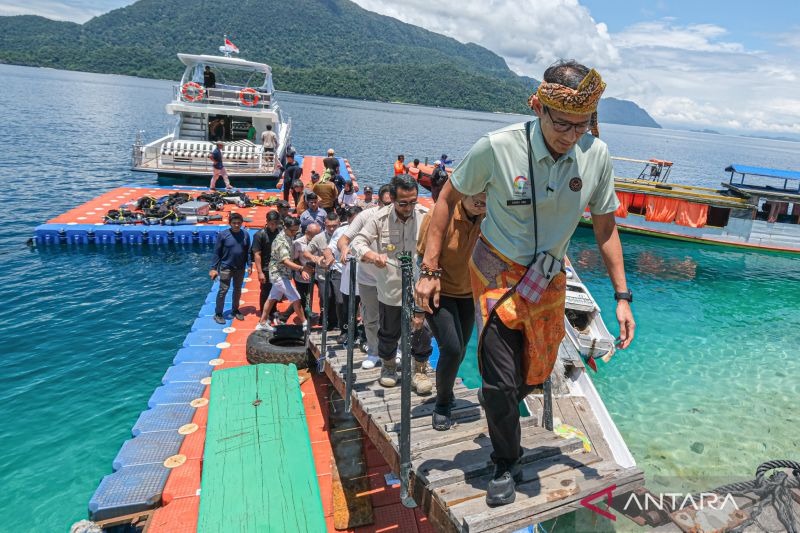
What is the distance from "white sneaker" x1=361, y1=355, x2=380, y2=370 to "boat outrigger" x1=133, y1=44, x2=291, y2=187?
55.2 ft

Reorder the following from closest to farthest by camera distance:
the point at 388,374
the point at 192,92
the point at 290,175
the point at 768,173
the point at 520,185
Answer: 1. the point at 520,185
2. the point at 388,374
3. the point at 290,175
4. the point at 768,173
5. the point at 192,92

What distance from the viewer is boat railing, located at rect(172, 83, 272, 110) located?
887 inches

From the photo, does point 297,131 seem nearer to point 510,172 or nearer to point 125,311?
point 125,311

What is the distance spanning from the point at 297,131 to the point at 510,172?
56678 mm

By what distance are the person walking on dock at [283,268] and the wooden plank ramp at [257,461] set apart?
7.98ft

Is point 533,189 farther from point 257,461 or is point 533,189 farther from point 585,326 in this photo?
point 585,326

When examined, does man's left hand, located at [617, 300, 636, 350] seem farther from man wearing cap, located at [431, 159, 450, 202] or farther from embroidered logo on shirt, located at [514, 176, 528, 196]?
man wearing cap, located at [431, 159, 450, 202]

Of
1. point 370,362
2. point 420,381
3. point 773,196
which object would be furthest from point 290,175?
point 773,196

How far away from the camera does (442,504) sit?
2730 millimetres

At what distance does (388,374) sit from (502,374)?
8.38 ft

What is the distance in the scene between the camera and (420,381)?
437 cm

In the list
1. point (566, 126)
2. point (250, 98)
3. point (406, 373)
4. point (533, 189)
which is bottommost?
point (406, 373)

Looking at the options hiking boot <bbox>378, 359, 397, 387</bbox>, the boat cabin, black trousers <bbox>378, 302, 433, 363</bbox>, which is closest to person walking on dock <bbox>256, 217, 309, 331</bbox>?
hiking boot <bbox>378, 359, 397, 387</bbox>

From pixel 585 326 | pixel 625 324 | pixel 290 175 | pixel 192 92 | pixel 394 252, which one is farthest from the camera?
pixel 192 92
